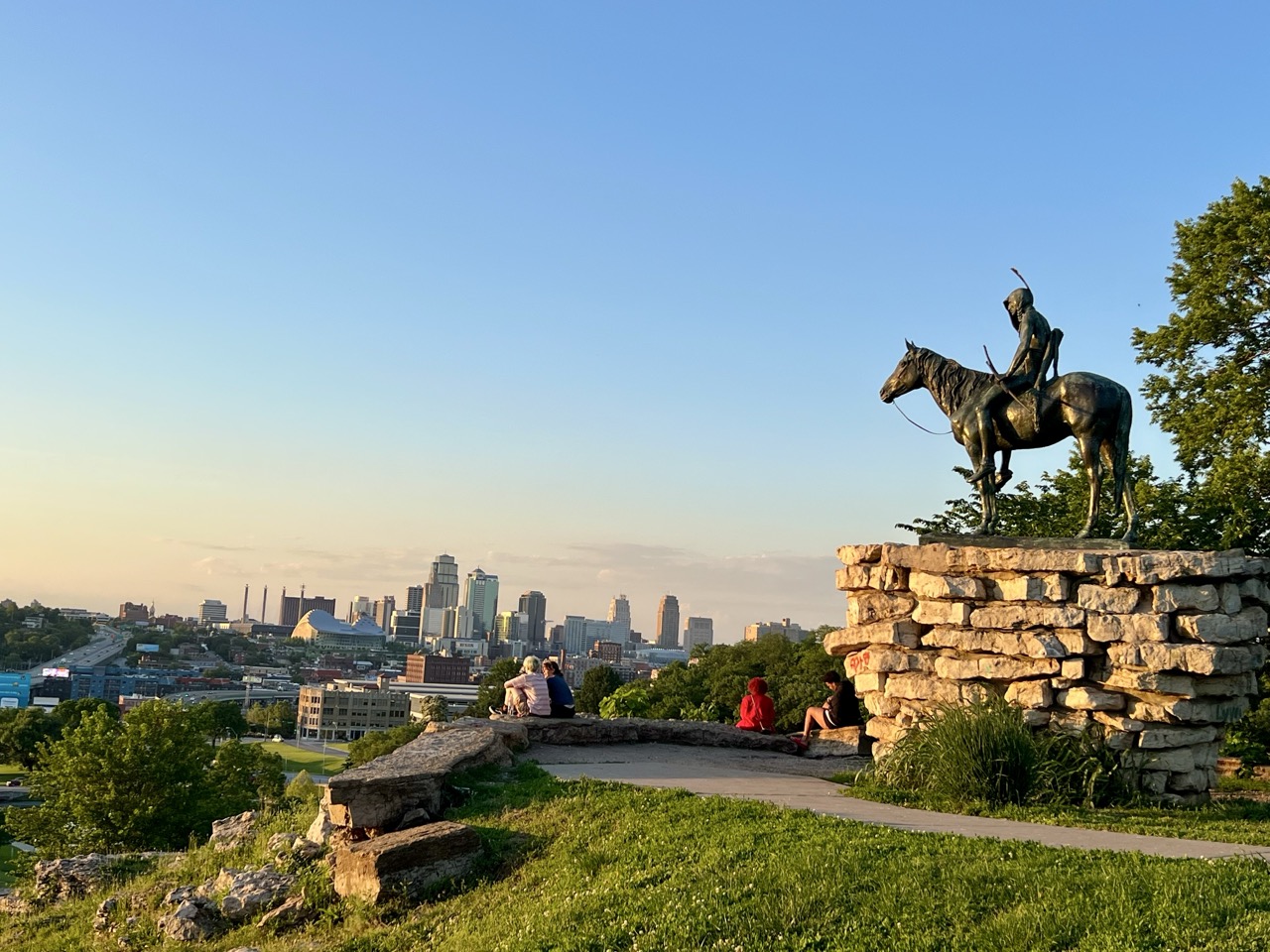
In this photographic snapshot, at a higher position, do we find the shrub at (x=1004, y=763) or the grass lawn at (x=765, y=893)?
the shrub at (x=1004, y=763)

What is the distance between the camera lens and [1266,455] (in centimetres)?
1930

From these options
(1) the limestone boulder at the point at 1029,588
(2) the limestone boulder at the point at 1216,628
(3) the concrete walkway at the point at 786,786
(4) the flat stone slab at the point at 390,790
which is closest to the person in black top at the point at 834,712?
(3) the concrete walkway at the point at 786,786

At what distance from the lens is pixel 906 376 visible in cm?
1337

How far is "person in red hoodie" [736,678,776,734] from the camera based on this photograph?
52.3 ft

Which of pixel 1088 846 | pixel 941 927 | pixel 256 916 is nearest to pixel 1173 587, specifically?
pixel 1088 846

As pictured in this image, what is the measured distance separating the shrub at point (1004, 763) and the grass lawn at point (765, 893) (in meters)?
2.26

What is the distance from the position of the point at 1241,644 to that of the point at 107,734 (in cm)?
3020

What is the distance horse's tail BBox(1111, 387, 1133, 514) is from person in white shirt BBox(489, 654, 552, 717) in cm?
752

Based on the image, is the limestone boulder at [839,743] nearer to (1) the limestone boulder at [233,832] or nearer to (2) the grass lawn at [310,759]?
(1) the limestone boulder at [233,832]

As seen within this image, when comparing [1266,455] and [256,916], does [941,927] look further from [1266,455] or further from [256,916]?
[1266,455]

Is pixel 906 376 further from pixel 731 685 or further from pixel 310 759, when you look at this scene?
pixel 310 759

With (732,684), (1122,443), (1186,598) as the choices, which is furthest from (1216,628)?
(732,684)

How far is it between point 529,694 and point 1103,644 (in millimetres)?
7294

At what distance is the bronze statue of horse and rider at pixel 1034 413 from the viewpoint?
38.3 feet
